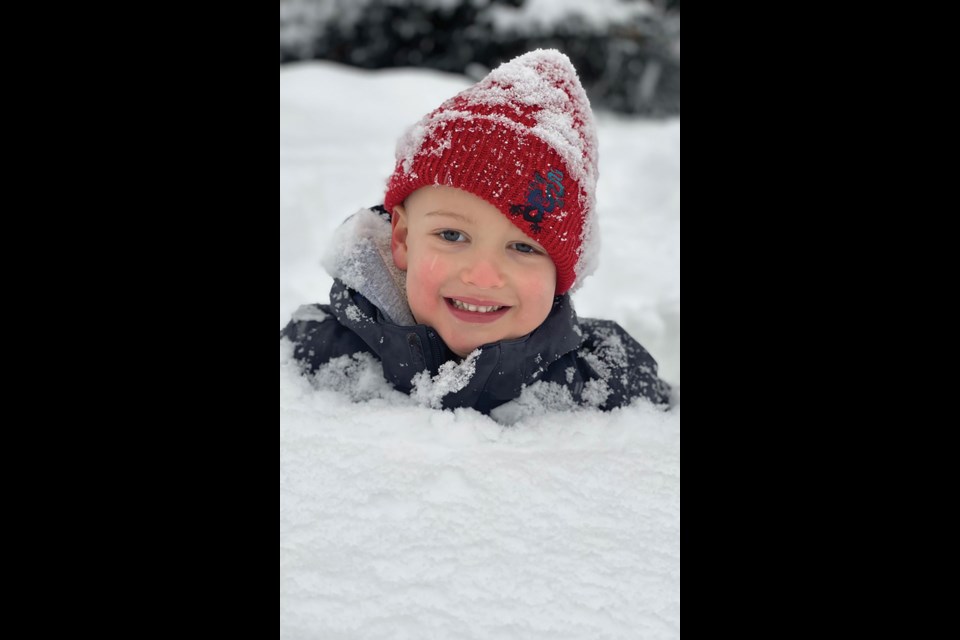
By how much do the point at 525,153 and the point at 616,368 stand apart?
20.2 inches

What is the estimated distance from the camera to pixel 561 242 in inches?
62.2

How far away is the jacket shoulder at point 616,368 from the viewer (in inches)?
65.2

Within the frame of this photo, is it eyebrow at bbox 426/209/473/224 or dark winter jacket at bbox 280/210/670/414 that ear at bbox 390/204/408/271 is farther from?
eyebrow at bbox 426/209/473/224

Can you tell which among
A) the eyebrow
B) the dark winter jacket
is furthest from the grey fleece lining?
the eyebrow

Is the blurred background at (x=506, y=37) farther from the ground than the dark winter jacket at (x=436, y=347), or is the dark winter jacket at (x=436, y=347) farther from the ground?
the blurred background at (x=506, y=37)

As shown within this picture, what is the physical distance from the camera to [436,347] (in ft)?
5.30

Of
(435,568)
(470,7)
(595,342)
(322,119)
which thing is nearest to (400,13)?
(470,7)

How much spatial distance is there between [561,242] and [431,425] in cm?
48

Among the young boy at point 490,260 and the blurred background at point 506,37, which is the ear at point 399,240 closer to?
the young boy at point 490,260

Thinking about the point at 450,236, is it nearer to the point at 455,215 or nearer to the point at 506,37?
the point at 455,215

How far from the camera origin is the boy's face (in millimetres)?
1537

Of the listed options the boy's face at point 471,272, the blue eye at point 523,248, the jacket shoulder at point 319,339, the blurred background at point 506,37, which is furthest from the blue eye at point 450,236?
the blurred background at point 506,37

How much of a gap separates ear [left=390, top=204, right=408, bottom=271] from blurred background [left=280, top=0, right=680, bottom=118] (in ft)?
14.8

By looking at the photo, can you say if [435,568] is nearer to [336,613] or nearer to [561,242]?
[336,613]
